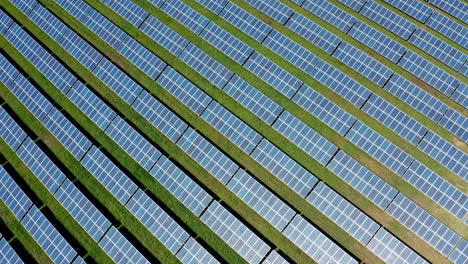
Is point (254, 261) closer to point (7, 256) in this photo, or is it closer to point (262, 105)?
point (262, 105)

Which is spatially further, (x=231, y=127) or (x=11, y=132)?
(x=11, y=132)

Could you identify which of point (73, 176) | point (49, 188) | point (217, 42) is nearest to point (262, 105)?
point (217, 42)

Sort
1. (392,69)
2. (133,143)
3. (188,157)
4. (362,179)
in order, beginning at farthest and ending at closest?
1. (392,69)
2. (133,143)
3. (188,157)
4. (362,179)

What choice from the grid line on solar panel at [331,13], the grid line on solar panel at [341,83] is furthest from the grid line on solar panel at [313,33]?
the grid line on solar panel at [341,83]

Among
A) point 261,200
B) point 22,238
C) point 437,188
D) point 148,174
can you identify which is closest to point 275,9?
point 261,200

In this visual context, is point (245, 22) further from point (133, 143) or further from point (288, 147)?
point (133, 143)

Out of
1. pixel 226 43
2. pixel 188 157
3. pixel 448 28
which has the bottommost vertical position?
pixel 188 157

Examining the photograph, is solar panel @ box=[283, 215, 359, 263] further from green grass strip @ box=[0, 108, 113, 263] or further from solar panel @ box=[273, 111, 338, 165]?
green grass strip @ box=[0, 108, 113, 263]
